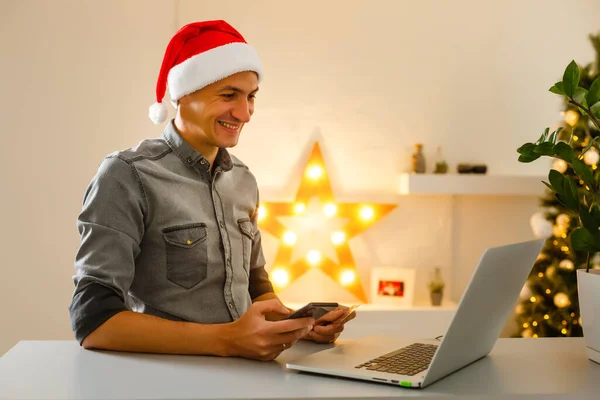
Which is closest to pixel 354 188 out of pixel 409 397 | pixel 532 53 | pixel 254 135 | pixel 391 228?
pixel 391 228

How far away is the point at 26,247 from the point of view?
4031 millimetres

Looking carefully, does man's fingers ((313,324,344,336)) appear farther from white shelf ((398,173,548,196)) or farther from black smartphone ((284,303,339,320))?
white shelf ((398,173,548,196))

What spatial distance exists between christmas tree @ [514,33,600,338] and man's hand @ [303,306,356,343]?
242cm

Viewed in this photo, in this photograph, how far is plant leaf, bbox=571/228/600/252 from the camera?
58.5 inches

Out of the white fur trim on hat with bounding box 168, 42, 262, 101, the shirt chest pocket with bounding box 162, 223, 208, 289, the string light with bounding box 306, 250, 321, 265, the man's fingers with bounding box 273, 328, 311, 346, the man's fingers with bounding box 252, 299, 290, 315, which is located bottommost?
the string light with bounding box 306, 250, 321, 265

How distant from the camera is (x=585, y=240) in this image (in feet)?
4.87

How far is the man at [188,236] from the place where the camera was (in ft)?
4.75

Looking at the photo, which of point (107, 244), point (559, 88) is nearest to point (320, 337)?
point (107, 244)

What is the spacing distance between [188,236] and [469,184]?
2.70 metres

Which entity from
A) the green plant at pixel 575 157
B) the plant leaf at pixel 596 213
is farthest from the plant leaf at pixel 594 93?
the plant leaf at pixel 596 213

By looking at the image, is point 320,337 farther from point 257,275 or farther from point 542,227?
point 542,227

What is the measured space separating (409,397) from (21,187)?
133 inches

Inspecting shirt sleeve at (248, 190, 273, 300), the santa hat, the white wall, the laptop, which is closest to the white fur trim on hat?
the santa hat

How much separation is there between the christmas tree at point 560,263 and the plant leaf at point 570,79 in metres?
2.31
